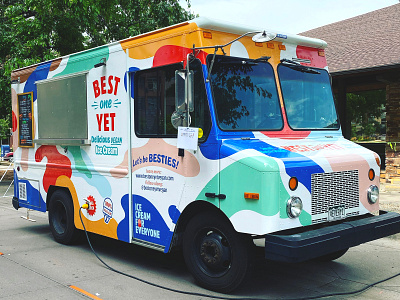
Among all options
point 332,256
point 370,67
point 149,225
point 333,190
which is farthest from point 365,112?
point 149,225

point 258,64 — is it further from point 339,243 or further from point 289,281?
point 289,281

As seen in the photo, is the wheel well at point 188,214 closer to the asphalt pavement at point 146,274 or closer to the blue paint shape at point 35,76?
the asphalt pavement at point 146,274

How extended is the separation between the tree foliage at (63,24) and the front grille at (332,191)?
10.8 metres

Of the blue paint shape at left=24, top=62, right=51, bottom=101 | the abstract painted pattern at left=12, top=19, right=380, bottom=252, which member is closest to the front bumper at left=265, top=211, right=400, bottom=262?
the abstract painted pattern at left=12, top=19, right=380, bottom=252

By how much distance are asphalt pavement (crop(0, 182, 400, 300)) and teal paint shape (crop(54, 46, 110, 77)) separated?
270 cm

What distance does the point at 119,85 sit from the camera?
6188 mm

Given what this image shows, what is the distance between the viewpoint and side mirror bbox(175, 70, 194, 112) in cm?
491

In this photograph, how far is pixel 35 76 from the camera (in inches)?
313

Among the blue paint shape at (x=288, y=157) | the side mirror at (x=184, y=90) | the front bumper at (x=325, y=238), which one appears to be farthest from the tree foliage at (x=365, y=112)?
the side mirror at (x=184, y=90)

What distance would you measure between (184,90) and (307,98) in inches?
68.9

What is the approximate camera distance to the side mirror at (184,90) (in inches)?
193

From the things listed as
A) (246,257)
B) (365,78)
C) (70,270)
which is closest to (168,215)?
(246,257)

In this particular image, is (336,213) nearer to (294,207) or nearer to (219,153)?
(294,207)

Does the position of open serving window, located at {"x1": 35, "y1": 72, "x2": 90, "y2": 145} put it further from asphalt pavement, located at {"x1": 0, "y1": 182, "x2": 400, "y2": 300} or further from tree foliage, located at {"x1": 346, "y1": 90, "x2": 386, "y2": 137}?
tree foliage, located at {"x1": 346, "y1": 90, "x2": 386, "y2": 137}
